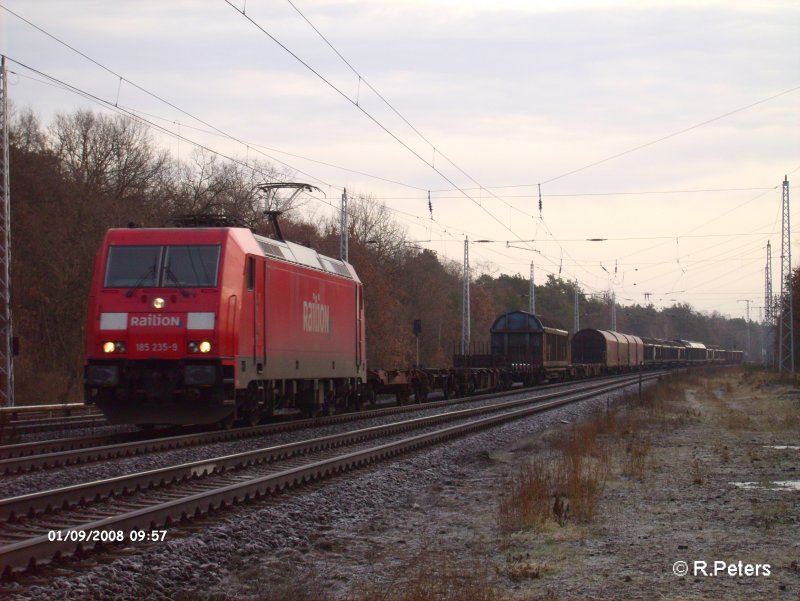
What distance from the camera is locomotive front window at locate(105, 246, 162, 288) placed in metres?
16.4

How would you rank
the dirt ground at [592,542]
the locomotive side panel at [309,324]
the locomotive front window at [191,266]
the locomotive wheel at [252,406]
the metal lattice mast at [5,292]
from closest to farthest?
the dirt ground at [592,542] < the locomotive front window at [191,266] < the locomotive wheel at [252,406] < the locomotive side panel at [309,324] < the metal lattice mast at [5,292]

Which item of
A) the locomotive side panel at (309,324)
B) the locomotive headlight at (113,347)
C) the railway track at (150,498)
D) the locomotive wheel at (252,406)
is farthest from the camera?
the locomotive side panel at (309,324)

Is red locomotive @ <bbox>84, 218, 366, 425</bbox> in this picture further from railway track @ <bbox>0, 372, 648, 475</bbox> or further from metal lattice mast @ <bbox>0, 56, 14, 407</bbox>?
metal lattice mast @ <bbox>0, 56, 14, 407</bbox>

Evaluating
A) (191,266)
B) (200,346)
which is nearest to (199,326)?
(200,346)

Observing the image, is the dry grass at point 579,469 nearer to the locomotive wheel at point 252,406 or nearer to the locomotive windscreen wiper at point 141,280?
the locomotive wheel at point 252,406

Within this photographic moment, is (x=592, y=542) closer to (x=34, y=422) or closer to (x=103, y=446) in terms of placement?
(x=103, y=446)

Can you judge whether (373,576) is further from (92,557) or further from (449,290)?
(449,290)

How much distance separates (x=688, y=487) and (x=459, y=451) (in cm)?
510

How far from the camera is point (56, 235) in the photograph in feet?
113

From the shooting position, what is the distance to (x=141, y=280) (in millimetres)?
16344

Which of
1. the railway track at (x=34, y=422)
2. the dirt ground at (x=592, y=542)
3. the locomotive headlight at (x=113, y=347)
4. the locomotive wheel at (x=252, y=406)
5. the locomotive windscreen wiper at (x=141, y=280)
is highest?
the locomotive windscreen wiper at (x=141, y=280)

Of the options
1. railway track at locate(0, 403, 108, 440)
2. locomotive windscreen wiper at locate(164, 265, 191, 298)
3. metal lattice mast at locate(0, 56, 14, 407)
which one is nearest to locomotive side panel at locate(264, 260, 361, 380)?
locomotive windscreen wiper at locate(164, 265, 191, 298)

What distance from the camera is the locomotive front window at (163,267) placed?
16.2m

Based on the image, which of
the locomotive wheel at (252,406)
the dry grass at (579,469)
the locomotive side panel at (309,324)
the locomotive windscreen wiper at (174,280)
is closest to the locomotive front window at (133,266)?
the locomotive windscreen wiper at (174,280)
